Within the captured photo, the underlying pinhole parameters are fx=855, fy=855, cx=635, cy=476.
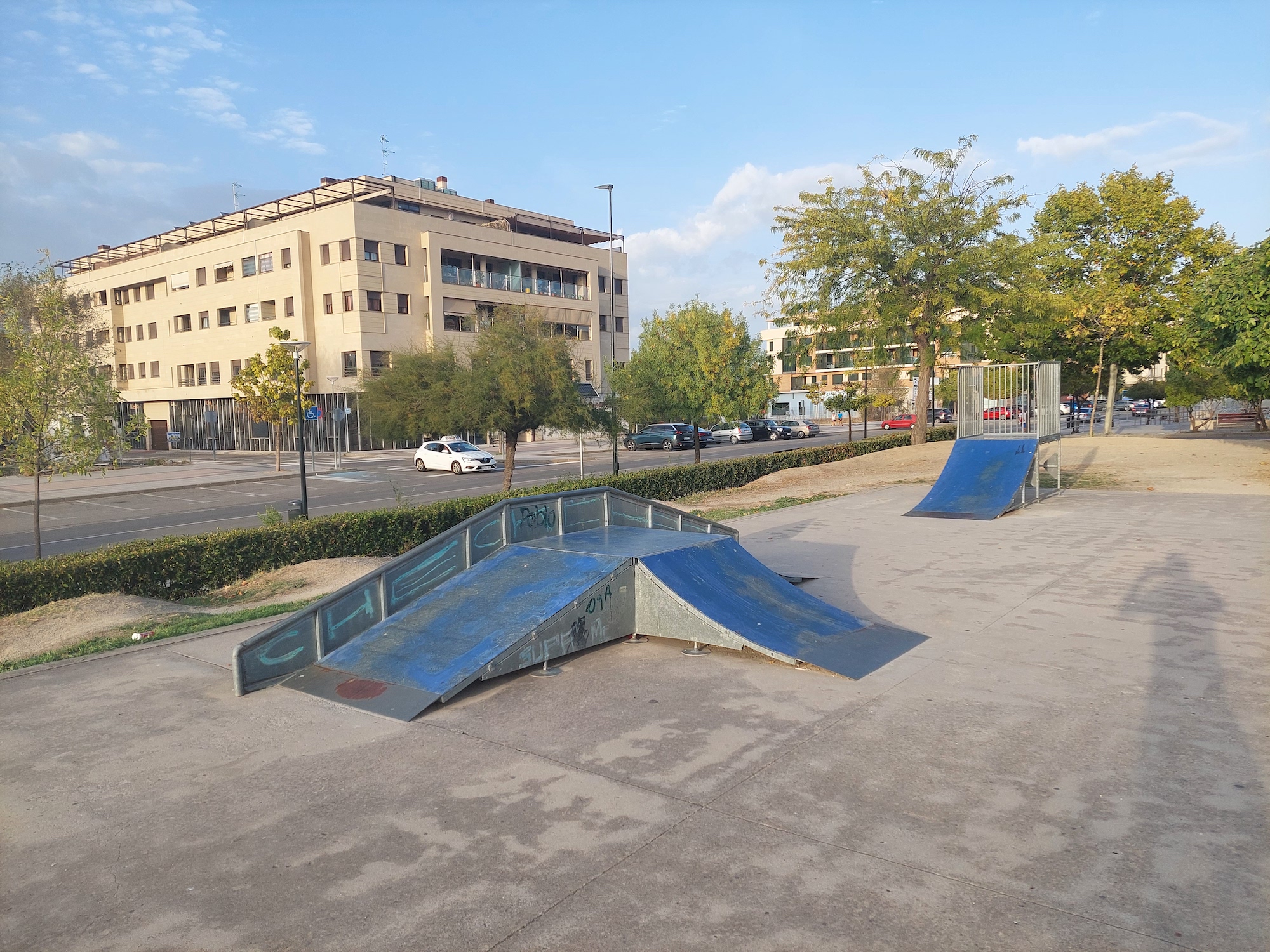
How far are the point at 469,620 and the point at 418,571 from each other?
3.34 feet

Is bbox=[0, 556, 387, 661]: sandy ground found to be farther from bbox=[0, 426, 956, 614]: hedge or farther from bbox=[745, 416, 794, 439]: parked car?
bbox=[745, 416, 794, 439]: parked car

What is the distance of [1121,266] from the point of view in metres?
32.0

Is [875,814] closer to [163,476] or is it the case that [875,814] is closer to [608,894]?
[608,894]

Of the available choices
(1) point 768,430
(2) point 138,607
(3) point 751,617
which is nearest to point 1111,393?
(1) point 768,430

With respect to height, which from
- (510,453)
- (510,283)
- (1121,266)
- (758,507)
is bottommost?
(758,507)

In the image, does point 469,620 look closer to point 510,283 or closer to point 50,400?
point 50,400

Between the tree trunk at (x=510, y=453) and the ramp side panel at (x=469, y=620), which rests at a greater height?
the tree trunk at (x=510, y=453)

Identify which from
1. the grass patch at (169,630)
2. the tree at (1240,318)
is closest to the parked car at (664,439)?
the tree at (1240,318)

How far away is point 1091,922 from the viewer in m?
3.50

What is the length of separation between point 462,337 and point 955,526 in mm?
39120

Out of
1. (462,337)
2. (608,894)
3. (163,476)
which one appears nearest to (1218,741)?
(608,894)

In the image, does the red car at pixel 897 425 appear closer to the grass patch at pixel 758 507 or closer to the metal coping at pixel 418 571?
the grass patch at pixel 758 507

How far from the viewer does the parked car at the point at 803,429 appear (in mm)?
54688

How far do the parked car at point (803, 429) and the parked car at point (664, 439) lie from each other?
9.35 m
